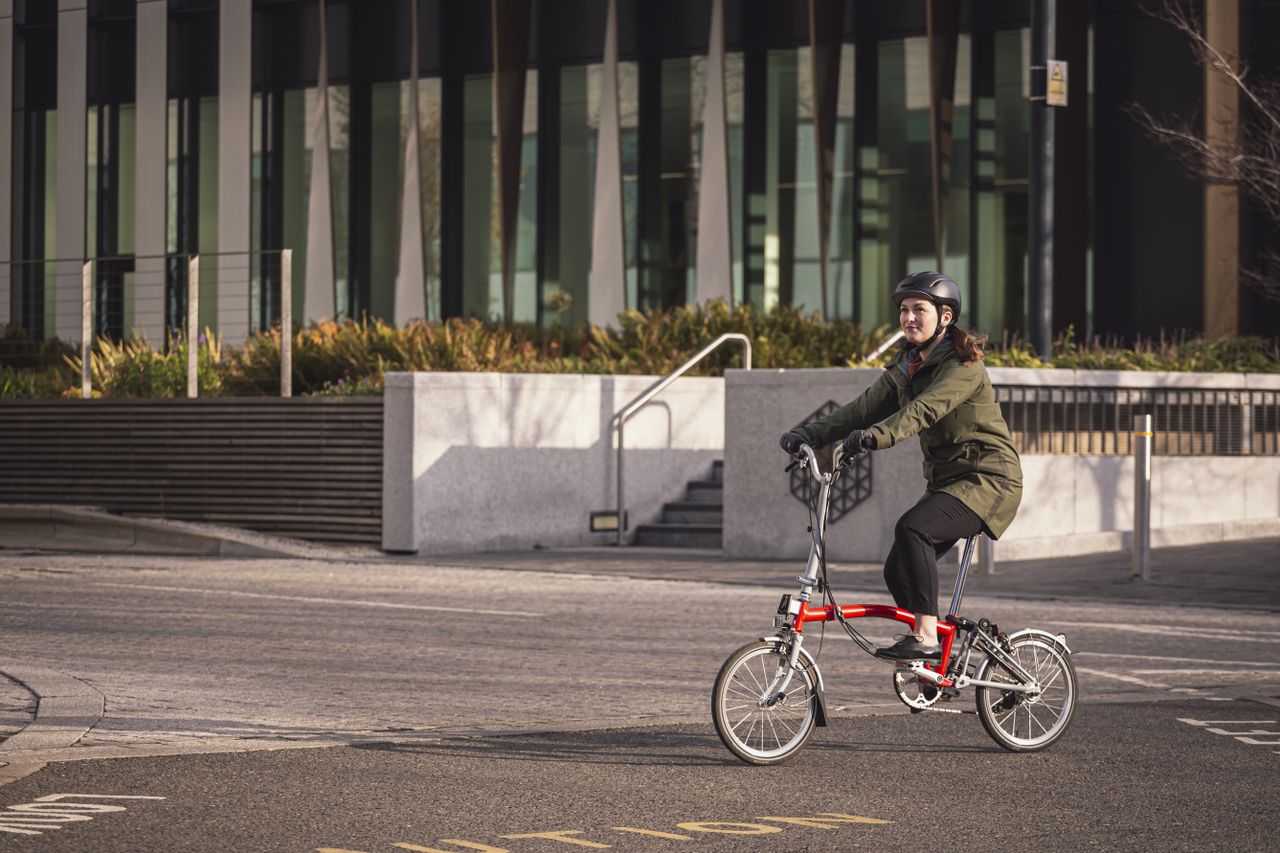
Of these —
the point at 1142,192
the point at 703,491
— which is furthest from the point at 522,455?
the point at 1142,192

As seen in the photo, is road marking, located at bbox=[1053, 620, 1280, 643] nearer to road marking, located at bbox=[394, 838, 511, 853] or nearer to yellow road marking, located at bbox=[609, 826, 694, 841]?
yellow road marking, located at bbox=[609, 826, 694, 841]

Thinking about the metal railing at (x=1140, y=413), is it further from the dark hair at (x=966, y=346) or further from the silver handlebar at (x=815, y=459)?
the silver handlebar at (x=815, y=459)

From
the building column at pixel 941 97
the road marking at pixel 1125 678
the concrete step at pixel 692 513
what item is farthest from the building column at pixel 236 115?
the road marking at pixel 1125 678

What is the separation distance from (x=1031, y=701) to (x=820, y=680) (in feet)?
3.00

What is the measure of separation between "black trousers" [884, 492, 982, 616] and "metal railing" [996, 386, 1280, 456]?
36.1ft

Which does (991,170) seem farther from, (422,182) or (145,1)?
(145,1)

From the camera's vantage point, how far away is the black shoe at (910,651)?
25.9ft

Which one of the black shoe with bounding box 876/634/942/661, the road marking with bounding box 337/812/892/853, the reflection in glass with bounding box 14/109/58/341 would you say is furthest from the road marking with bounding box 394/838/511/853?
the reflection in glass with bounding box 14/109/58/341

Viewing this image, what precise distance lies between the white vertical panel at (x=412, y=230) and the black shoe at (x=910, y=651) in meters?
28.2

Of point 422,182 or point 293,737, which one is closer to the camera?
point 293,737

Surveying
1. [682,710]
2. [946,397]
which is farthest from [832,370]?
[946,397]

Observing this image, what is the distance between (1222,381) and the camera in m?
20.5

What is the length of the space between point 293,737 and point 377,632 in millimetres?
4318

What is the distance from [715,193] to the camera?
3269cm
